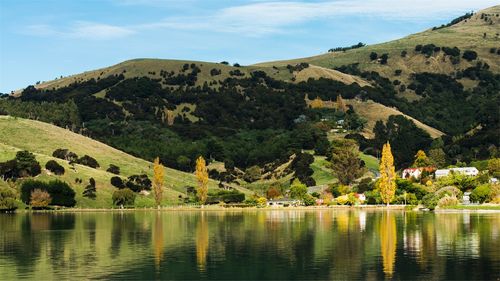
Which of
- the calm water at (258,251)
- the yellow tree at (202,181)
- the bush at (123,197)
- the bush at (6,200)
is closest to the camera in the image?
the calm water at (258,251)

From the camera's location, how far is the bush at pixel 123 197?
187m

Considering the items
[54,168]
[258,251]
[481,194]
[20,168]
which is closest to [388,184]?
[481,194]

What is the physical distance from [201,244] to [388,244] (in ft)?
68.8

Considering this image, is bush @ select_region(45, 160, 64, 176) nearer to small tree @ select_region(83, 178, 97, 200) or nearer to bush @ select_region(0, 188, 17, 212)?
small tree @ select_region(83, 178, 97, 200)

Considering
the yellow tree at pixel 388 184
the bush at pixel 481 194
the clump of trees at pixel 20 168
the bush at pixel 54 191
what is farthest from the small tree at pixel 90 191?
the bush at pixel 481 194

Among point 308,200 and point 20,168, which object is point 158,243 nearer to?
point 20,168

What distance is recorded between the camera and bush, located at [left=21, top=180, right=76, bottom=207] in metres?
176

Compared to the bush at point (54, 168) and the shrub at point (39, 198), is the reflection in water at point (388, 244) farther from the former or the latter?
the bush at point (54, 168)

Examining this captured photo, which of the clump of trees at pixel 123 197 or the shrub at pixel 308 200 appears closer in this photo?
the clump of trees at pixel 123 197

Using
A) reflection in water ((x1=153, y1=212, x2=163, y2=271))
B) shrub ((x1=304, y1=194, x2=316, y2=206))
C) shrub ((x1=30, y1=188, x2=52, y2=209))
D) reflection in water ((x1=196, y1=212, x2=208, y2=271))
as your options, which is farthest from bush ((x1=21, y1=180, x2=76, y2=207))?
reflection in water ((x1=196, y1=212, x2=208, y2=271))

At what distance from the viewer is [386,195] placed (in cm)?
18062

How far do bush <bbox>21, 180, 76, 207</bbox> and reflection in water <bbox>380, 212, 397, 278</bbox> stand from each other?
9089cm

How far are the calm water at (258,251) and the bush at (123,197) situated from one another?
234 ft

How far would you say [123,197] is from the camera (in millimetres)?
187000
